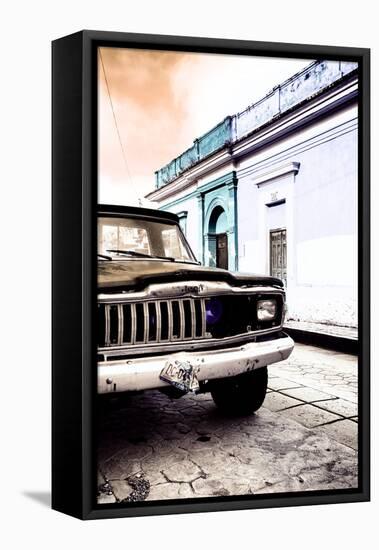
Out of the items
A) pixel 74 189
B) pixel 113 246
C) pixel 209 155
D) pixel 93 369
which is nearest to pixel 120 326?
pixel 93 369

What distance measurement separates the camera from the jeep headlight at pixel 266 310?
300 cm

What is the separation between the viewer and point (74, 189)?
2.71 metres

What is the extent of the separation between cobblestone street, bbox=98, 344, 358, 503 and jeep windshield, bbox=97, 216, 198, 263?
0.76 m

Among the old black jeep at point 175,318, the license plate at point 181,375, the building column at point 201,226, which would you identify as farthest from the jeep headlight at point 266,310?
the license plate at point 181,375

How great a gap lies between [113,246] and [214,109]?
39.6 inches

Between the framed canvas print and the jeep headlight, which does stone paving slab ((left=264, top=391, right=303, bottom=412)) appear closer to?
the framed canvas print

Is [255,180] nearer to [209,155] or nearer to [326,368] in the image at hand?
[209,155]

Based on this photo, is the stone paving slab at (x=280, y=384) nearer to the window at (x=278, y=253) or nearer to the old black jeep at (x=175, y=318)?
the old black jeep at (x=175, y=318)

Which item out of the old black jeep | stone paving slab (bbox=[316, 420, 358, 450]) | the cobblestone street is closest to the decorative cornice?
the old black jeep

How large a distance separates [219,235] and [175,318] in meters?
0.75

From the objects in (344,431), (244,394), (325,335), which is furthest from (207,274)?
(344,431)

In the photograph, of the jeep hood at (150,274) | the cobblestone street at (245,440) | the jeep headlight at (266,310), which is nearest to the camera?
the jeep hood at (150,274)

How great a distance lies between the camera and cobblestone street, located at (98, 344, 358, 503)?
2.74 meters

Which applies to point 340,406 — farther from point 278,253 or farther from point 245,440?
point 278,253
